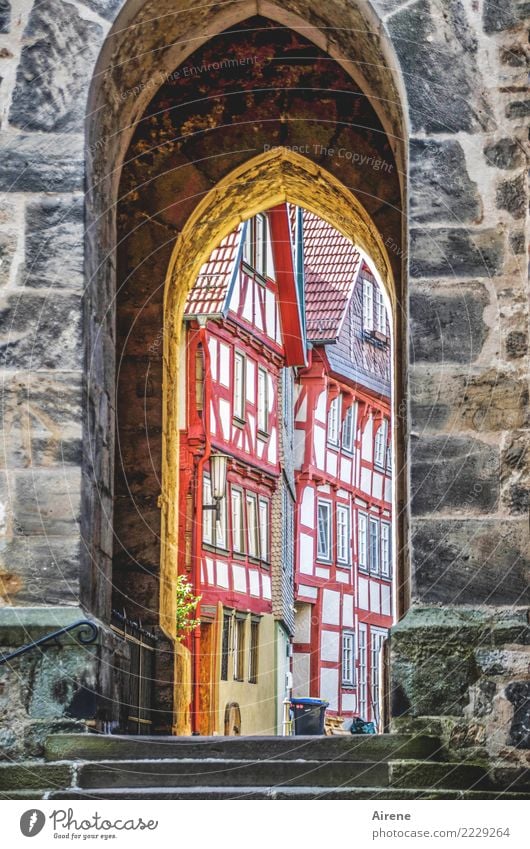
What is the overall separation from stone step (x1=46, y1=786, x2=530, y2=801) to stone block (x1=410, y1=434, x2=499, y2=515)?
3.34 feet

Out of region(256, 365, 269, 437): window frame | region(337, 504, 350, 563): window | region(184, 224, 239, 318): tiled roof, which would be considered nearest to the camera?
region(184, 224, 239, 318): tiled roof

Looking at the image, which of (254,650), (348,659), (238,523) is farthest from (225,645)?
(348,659)

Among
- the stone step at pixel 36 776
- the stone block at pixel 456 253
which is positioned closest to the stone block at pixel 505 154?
the stone block at pixel 456 253

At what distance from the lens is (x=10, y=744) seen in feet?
16.5

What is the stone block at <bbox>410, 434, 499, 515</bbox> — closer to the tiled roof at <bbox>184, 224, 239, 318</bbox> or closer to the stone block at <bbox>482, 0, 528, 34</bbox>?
the stone block at <bbox>482, 0, 528, 34</bbox>

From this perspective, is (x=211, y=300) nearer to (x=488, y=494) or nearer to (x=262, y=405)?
(x=262, y=405)

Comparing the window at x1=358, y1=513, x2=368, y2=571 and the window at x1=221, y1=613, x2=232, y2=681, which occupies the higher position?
the window at x1=358, y1=513, x2=368, y2=571

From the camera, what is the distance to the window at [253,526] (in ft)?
67.4

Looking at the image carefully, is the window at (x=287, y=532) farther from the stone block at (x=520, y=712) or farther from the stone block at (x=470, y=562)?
the stone block at (x=520, y=712)

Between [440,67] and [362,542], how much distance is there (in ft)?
73.5

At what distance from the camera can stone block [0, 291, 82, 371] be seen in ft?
17.7

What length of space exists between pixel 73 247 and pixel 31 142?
439 millimetres

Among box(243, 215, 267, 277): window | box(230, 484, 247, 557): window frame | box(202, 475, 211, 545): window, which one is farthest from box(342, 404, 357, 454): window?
box(202, 475, 211, 545): window

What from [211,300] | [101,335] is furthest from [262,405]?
[101,335]
